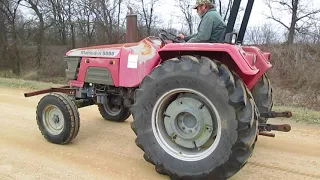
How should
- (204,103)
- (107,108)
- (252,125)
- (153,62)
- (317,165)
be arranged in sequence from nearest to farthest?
(252,125), (204,103), (317,165), (153,62), (107,108)

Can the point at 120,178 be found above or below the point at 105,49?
below

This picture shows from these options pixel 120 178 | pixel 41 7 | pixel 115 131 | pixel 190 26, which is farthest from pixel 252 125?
pixel 41 7

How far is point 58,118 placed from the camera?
162 inches

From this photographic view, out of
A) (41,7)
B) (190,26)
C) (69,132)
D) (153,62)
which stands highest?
(41,7)

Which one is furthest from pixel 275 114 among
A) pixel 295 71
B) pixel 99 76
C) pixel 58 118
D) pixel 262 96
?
pixel 295 71

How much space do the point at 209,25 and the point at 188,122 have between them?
3.48 ft

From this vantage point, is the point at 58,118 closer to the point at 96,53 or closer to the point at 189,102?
the point at 96,53

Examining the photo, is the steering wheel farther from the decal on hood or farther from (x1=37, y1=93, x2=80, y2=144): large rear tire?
(x1=37, y1=93, x2=80, y2=144): large rear tire

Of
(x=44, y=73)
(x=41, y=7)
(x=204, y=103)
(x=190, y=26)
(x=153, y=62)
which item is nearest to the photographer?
(x=204, y=103)

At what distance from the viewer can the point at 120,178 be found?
317 cm

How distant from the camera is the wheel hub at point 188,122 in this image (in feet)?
10.00

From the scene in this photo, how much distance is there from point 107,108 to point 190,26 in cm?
1629

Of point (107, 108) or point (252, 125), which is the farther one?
point (107, 108)

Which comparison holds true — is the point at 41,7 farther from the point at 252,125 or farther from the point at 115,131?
the point at 252,125
